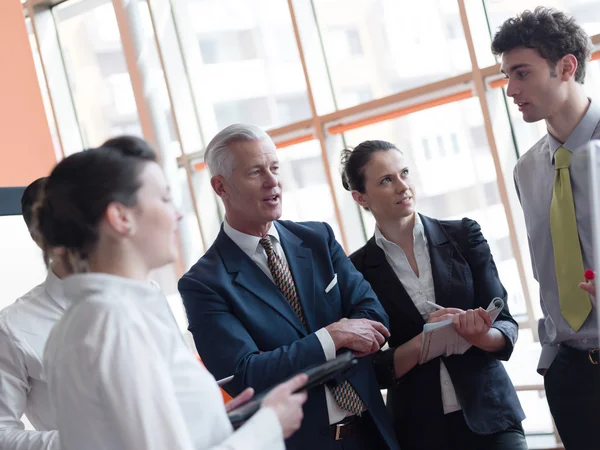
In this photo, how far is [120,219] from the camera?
5.22 feet

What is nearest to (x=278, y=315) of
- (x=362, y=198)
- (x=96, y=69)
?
(x=362, y=198)

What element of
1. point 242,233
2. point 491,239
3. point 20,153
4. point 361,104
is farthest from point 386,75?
point 242,233

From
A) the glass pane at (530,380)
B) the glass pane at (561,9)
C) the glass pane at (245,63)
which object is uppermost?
the glass pane at (245,63)

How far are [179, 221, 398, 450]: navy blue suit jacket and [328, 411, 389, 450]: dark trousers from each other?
0.03m

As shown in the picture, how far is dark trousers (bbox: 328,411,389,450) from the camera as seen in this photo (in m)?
2.46

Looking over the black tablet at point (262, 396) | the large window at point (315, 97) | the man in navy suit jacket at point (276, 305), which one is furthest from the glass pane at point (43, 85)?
the black tablet at point (262, 396)

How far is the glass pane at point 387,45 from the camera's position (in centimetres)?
498

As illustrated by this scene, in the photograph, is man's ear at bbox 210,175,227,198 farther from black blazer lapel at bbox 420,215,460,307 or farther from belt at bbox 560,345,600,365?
belt at bbox 560,345,600,365

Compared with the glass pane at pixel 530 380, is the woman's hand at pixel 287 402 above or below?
above

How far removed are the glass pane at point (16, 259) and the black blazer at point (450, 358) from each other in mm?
2128

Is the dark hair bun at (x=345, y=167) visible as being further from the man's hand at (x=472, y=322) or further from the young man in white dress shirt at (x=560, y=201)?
the man's hand at (x=472, y=322)

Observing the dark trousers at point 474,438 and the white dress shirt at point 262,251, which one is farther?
the dark trousers at point 474,438

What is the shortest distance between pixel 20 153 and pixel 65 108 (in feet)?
8.93

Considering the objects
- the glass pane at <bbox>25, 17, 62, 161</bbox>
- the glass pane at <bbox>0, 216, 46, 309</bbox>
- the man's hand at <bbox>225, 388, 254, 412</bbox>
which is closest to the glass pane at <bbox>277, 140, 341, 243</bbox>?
the glass pane at <bbox>0, 216, 46, 309</bbox>
